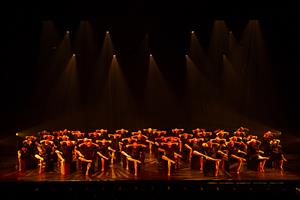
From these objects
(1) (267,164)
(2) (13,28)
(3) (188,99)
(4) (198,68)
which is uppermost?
(2) (13,28)

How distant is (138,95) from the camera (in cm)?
1591

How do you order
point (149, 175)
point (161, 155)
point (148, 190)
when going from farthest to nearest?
1. point (161, 155)
2. point (149, 175)
3. point (148, 190)

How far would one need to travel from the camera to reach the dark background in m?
14.4

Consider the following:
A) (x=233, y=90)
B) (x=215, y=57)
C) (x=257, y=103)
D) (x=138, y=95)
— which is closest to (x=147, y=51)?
(x=138, y=95)

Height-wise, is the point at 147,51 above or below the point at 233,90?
above

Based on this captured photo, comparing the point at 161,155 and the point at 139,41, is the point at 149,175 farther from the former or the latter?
the point at 139,41

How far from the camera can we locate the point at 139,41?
15781 mm

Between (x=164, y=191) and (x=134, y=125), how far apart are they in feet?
31.4

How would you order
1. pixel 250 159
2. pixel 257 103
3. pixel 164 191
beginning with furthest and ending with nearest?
1. pixel 257 103
2. pixel 250 159
3. pixel 164 191

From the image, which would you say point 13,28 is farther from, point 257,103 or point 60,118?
point 257,103

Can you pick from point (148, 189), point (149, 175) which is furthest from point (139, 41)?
point (148, 189)

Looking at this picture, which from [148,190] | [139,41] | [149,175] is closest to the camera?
[148,190]

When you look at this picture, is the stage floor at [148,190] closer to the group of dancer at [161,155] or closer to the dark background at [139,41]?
the group of dancer at [161,155]

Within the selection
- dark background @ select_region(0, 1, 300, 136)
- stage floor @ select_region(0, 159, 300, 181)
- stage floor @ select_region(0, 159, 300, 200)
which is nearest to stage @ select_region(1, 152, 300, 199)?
stage floor @ select_region(0, 159, 300, 200)
